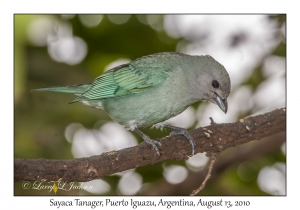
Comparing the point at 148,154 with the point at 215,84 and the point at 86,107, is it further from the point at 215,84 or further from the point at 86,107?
the point at 86,107

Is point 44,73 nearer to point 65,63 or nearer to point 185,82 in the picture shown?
point 65,63

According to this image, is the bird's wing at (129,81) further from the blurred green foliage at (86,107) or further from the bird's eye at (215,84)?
the blurred green foliage at (86,107)

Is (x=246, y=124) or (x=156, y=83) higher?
(x=156, y=83)

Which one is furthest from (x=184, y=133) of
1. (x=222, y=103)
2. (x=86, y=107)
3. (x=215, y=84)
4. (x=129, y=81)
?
(x=86, y=107)

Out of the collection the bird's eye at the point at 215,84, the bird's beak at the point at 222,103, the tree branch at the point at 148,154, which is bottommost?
the tree branch at the point at 148,154

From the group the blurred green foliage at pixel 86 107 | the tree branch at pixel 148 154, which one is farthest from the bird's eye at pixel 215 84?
the blurred green foliage at pixel 86 107

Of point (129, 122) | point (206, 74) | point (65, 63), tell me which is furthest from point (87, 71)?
point (206, 74)
